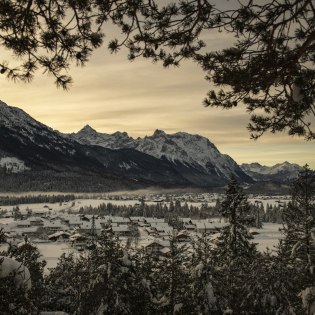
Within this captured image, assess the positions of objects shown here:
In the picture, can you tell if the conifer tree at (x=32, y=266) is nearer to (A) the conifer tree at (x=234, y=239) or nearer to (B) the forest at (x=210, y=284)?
(B) the forest at (x=210, y=284)

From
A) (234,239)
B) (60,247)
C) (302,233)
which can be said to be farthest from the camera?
(60,247)

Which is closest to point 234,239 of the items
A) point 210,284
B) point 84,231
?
point 210,284

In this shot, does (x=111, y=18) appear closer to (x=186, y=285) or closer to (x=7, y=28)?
(x=7, y=28)

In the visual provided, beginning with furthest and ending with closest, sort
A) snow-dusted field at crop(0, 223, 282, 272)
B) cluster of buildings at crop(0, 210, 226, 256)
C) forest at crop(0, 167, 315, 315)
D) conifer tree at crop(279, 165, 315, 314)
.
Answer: cluster of buildings at crop(0, 210, 226, 256) → snow-dusted field at crop(0, 223, 282, 272) → forest at crop(0, 167, 315, 315) → conifer tree at crop(279, 165, 315, 314)

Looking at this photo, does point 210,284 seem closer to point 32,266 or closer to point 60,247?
point 32,266

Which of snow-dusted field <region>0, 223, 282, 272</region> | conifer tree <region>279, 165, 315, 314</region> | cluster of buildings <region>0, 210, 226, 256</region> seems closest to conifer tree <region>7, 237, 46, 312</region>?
conifer tree <region>279, 165, 315, 314</region>

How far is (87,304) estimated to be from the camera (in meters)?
19.5

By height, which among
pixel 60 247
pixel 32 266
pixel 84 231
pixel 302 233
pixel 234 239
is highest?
pixel 302 233

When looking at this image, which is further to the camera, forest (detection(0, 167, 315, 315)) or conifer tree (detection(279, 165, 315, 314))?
forest (detection(0, 167, 315, 315))

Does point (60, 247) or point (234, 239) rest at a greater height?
point (234, 239)

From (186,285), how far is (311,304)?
8.50 meters

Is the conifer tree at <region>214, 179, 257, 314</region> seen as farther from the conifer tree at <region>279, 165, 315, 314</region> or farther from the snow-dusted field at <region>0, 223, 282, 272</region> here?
the snow-dusted field at <region>0, 223, 282, 272</region>

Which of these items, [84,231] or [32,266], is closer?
[32,266]

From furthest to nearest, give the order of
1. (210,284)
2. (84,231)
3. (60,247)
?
(84,231) → (60,247) → (210,284)
